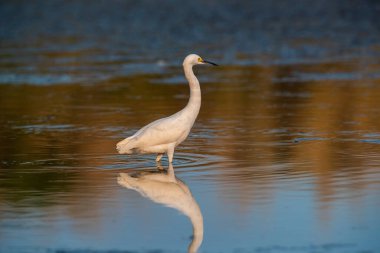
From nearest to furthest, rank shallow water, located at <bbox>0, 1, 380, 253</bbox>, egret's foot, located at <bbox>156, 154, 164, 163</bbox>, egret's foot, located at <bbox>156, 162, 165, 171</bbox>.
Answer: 1. shallow water, located at <bbox>0, 1, 380, 253</bbox>
2. egret's foot, located at <bbox>156, 162, 165, 171</bbox>
3. egret's foot, located at <bbox>156, 154, 164, 163</bbox>

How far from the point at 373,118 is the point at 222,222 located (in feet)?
23.9

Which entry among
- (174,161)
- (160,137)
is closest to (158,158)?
(174,161)

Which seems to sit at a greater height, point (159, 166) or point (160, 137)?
point (160, 137)

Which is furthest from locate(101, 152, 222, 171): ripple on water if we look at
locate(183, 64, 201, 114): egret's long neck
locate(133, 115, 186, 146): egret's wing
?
locate(183, 64, 201, 114): egret's long neck

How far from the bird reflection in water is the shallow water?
0.07m

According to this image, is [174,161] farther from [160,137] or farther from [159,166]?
[160,137]

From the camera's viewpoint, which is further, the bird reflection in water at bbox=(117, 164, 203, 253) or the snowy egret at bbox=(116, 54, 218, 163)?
the snowy egret at bbox=(116, 54, 218, 163)

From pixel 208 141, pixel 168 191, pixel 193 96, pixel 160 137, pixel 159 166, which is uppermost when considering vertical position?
pixel 193 96

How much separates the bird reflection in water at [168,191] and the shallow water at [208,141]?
0.07 metres

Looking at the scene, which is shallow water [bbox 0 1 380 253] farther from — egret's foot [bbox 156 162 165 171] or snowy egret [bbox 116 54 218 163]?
snowy egret [bbox 116 54 218 163]

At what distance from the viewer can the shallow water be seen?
8547 mm

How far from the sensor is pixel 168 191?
10430mm

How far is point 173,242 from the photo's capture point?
8172 mm

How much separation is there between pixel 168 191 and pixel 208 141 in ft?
11.7
